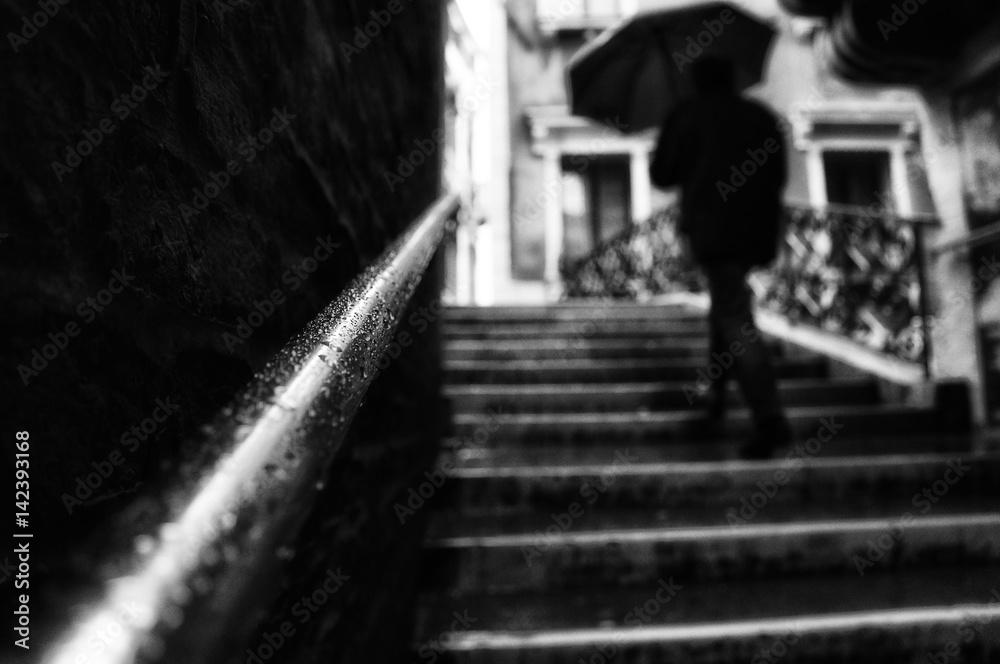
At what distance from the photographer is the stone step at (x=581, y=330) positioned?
468cm

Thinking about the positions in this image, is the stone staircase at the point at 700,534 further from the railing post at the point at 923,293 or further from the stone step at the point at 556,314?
the stone step at the point at 556,314

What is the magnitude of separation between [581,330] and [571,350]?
1.82 feet

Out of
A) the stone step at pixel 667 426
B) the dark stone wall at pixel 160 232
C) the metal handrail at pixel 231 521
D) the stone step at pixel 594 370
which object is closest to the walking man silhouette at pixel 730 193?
the stone step at pixel 667 426

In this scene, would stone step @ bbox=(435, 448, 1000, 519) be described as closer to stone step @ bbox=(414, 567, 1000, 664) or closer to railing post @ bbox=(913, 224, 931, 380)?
stone step @ bbox=(414, 567, 1000, 664)

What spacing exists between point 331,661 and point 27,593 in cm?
66

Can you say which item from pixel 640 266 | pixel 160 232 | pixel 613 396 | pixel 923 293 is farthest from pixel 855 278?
pixel 160 232

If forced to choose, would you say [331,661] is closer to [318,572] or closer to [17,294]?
[318,572]

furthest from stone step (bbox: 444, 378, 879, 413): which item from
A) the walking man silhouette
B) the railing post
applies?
the walking man silhouette

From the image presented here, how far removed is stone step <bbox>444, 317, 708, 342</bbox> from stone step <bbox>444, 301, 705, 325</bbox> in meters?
0.05

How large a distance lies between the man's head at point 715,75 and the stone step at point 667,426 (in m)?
1.54

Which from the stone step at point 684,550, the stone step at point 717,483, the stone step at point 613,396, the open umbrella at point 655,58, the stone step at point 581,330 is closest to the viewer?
the stone step at point 684,550

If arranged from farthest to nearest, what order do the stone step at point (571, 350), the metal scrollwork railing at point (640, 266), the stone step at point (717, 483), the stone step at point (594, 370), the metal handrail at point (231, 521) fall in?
1. the metal scrollwork railing at point (640, 266)
2. the stone step at point (571, 350)
3. the stone step at point (594, 370)
4. the stone step at point (717, 483)
5. the metal handrail at point (231, 521)

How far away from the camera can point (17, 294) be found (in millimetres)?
472

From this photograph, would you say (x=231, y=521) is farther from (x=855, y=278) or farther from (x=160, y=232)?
(x=855, y=278)
